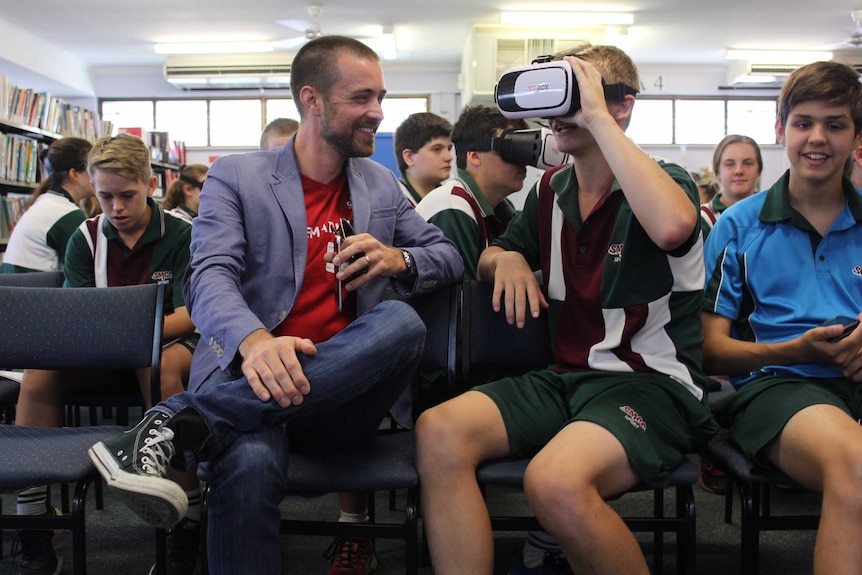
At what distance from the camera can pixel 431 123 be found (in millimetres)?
3279

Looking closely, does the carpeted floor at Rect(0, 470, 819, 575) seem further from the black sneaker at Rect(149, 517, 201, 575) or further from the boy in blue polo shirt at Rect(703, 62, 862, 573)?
the boy in blue polo shirt at Rect(703, 62, 862, 573)

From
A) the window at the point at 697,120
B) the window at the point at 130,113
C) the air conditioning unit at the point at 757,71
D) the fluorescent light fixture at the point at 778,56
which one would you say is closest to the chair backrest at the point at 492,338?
the fluorescent light fixture at the point at 778,56

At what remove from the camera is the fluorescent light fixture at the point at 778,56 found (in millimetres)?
8164

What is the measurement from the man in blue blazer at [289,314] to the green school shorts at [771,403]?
0.63 m

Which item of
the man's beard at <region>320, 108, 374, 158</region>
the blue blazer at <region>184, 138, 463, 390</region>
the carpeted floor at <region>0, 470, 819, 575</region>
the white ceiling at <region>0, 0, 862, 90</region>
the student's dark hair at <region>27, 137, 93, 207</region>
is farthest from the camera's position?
the white ceiling at <region>0, 0, 862, 90</region>

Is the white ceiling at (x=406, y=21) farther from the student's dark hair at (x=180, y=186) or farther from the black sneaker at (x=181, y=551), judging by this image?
the black sneaker at (x=181, y=551)

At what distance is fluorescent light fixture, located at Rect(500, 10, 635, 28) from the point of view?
6770 mm

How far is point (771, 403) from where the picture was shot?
52.8 inches

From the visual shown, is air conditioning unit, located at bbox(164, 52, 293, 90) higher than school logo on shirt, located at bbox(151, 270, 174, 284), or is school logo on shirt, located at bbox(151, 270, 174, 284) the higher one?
air conditioning unit, located at bbox(164, 52, 293, 90)

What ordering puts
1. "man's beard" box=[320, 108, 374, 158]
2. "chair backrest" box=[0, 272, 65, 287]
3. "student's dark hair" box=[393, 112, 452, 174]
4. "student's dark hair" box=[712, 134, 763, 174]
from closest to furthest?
"man's beard" box=[320, 108, 374, 158]
"chair backrest" box=[0, 272, 65, 287]
"student's dark hair" box=[393, 112, 452, 174]
"student's dark hair" box=[712, 134, 763, 174]

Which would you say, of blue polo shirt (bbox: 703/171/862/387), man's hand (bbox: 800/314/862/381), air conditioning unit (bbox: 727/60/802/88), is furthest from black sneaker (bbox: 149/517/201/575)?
air conditioning unit (bbox: 727/60/802/88)

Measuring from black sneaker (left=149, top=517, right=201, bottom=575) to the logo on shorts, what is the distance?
107 cm

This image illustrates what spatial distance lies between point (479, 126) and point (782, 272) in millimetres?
1150

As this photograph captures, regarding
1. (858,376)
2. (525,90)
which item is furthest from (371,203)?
(858,376)
